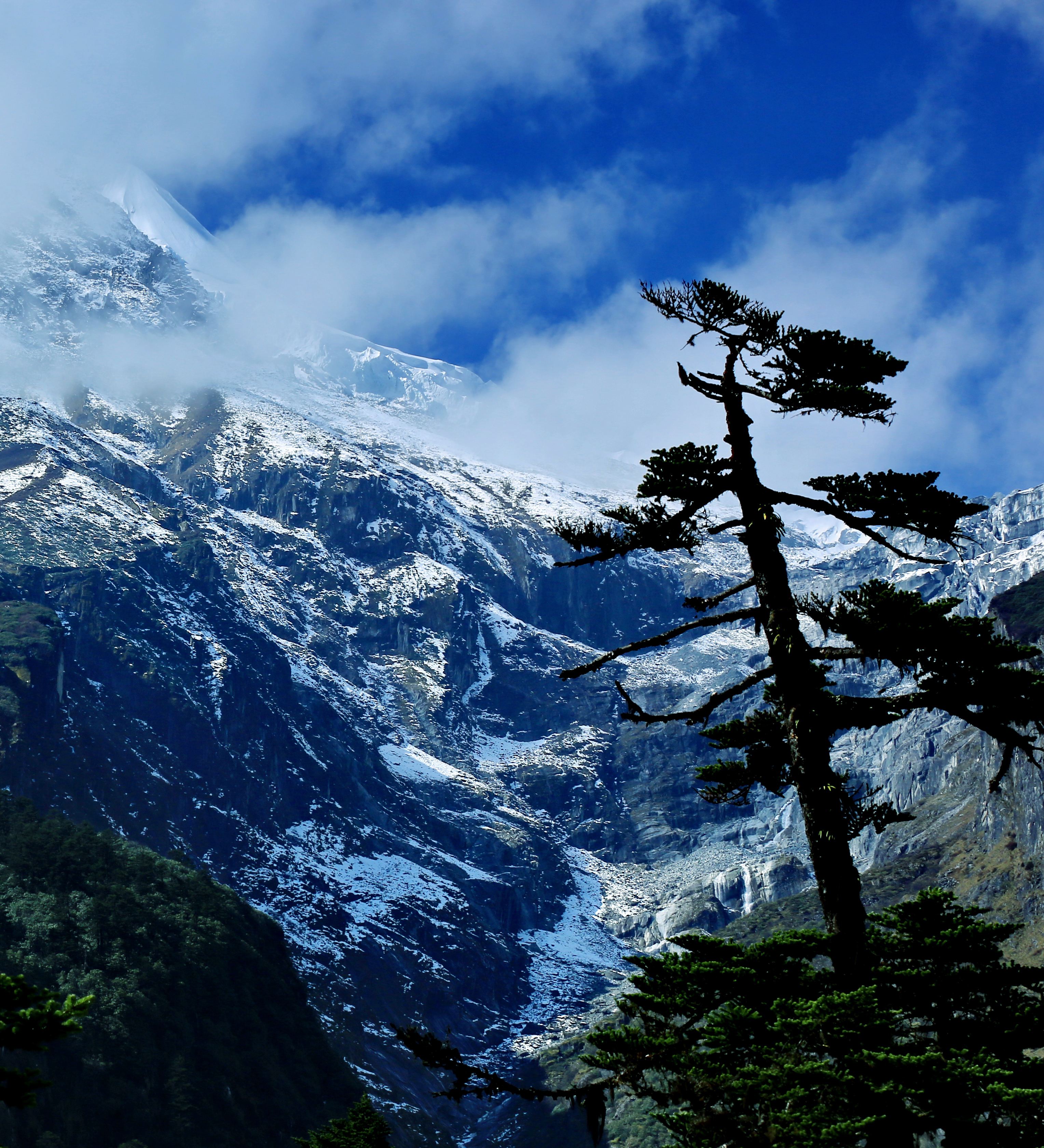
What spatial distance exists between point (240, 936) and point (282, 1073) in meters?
23.8

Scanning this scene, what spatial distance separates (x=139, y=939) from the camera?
566ft

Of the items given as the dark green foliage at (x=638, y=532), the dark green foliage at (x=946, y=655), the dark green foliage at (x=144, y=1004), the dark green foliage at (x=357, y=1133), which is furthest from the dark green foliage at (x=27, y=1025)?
the dark green foliage at (x=144, y=1004)

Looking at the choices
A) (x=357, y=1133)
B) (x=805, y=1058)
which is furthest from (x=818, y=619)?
(x=357, y=1133)

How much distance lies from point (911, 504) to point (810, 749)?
3.43 m

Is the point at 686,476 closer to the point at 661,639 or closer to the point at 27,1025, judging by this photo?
the point at 661,639

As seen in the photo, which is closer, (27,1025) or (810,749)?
(810,749)

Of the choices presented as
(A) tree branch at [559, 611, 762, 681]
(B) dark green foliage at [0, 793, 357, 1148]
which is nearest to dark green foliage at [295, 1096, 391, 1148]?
(A) tree branch at [559, 611, 762, 681]

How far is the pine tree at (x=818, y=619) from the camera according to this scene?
14.0 m

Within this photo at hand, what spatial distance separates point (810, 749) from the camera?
15.2m

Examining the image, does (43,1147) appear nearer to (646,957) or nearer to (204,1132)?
(204,1132)

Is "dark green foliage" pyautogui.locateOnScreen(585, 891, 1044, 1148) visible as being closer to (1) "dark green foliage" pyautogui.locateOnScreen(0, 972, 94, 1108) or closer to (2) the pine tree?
(2) the pine tree

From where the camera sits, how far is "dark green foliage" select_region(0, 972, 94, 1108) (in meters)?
15.6

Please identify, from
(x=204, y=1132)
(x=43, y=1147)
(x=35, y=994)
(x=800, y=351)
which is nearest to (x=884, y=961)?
(x=800, y=351)

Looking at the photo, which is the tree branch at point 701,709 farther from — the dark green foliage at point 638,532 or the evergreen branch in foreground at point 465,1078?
the evergreen branch in foreground at point 465,1078
